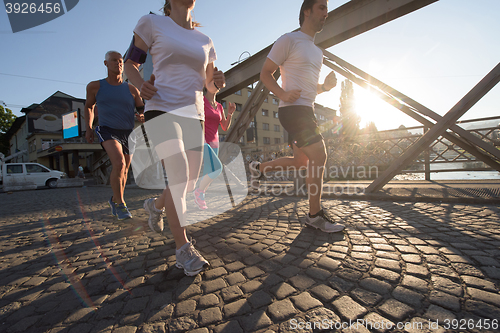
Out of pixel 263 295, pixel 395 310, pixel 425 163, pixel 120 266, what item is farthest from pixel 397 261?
pixel 425 163

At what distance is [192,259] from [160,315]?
18.1 inches

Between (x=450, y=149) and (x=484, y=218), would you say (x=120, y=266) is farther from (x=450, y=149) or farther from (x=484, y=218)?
(x=450, y=149)

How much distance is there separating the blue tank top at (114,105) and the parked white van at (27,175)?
52.4 ft

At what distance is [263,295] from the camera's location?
126cm

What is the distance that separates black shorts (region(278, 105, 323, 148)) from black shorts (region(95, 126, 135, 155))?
242cm

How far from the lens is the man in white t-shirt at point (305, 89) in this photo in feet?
7.79

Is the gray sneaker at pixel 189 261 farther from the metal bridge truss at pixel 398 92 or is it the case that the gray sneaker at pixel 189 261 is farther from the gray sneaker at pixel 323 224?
the metal bridge truss at pixel 398 92

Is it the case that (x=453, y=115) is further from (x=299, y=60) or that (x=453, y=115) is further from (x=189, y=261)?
(x=189, y=261)

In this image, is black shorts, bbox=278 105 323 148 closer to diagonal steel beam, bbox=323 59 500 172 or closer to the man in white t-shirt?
the man in white t-shirt

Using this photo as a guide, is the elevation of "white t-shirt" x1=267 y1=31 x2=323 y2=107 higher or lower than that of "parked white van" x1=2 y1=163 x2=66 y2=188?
higher

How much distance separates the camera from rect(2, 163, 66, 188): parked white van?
13875mm

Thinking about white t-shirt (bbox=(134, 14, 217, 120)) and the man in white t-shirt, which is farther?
the man in white t-shirt

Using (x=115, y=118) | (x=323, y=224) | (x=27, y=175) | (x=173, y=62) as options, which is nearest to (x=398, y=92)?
(x=323, y=224)

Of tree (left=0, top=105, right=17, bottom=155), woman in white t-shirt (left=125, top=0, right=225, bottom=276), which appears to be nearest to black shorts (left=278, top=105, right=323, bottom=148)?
woman in white t-shirt (left=125, top=0, right=225, bottom=276)
